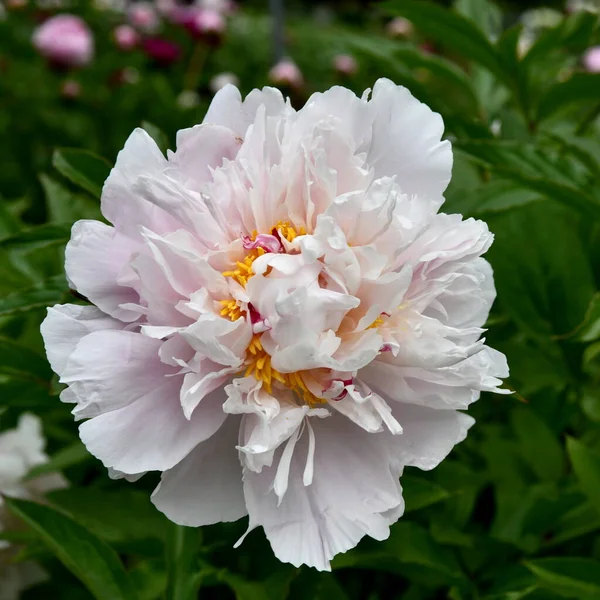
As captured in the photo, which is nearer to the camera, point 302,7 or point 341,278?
point 341,278

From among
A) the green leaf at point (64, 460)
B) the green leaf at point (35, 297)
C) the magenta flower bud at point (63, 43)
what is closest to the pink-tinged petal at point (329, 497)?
the green leaf at point (35, 297)

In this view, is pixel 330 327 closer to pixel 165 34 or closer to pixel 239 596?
pixel 239 596

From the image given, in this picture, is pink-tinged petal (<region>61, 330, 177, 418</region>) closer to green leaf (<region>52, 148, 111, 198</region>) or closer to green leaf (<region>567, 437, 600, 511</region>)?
green leaf (<region>52, 148, 111, 198</region>)

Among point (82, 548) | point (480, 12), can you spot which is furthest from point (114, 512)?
point (480, 12)

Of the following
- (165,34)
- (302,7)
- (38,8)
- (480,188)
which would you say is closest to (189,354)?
(480,188)

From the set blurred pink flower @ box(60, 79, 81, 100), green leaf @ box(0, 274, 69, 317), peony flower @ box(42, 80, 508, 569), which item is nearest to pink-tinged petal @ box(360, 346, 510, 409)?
peony flower @ box(42, 80, 508, 569)

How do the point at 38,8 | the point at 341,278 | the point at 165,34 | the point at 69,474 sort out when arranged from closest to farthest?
the point at 341,278 < the point at 69,474 < the point at 38,8 < the point at 165,34

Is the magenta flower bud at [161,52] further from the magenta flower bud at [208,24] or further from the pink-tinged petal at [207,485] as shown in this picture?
the pink-tinged petal at [207,485]

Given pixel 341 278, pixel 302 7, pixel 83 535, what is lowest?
pixel 302 7
